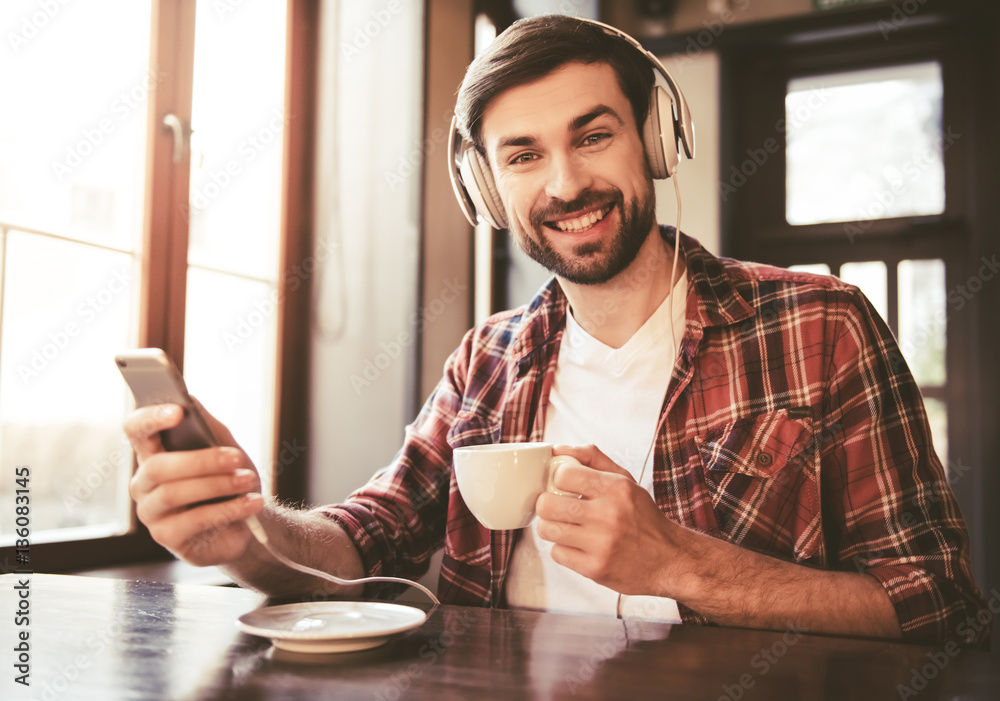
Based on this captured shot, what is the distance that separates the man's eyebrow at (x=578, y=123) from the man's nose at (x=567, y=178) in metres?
0.05

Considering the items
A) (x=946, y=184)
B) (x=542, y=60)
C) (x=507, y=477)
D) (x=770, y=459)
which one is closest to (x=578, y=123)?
(x=542, y=60)

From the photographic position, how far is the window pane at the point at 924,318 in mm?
3068

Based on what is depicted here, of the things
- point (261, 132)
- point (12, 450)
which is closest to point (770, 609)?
point (12, 450)

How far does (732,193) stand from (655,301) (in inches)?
84.8

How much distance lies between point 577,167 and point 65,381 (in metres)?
1.15

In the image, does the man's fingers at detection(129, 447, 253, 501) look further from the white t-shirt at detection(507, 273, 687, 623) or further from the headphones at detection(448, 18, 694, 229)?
the headphones at detection(448, 18, 694, 229)

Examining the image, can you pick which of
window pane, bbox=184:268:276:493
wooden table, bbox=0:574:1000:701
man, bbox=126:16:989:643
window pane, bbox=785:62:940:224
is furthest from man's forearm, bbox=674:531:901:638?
window pane, bbox=785:62:940:224

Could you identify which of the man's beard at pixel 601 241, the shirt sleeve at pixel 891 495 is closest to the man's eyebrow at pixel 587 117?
the man's beard at pixel 601 241

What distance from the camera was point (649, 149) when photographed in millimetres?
1389

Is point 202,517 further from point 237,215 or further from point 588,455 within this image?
point 237,215

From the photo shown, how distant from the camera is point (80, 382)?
5.42 feet

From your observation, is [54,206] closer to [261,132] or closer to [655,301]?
[261,132]

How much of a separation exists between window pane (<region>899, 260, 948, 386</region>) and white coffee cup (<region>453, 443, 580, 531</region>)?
274 centimetres

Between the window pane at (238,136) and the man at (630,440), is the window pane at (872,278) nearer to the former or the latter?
the man at (630,440)
